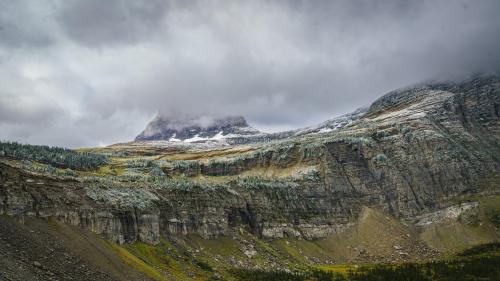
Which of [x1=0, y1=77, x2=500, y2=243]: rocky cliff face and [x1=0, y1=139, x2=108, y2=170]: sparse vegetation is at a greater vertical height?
[x1=0, y1=139, x2=108, y2=170]: sparse vegetation

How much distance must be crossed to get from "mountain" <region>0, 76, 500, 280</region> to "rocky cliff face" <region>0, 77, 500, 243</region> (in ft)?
1.34

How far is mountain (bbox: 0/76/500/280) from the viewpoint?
80.7m

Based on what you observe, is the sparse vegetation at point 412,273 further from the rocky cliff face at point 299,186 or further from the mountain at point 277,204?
the rocky cliff face at point 299,186

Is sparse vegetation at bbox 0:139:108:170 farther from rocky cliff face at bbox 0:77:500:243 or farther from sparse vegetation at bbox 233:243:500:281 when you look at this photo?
sparse vegetation at bbox 233:243:500:281

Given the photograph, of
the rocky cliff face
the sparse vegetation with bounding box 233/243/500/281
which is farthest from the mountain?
the sparse vegetation with bounding box 233/243/500/281

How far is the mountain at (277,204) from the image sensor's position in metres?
80.7

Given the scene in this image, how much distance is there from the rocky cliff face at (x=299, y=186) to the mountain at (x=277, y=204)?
410 mm

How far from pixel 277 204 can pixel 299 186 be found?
16748 mm

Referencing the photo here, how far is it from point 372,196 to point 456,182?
35019mm

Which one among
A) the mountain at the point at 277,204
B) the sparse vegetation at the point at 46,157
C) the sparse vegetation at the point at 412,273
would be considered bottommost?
the sparse vegetation at the point at 412,273

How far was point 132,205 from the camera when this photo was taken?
100938 mm

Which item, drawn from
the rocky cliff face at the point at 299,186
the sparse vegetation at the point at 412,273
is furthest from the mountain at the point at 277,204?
the sparse vegetation at the point at 412,273

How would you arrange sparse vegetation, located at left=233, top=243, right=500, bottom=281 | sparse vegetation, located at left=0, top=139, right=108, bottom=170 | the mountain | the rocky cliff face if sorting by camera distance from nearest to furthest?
the mountain, the rocky cliff face, sparse vegetation, located at left=233, top=243, right=500, bottom=281, sparse vegetation, located at left=0, top=139, right=108, bottom=170

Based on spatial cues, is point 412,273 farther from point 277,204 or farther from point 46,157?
point 46,157
